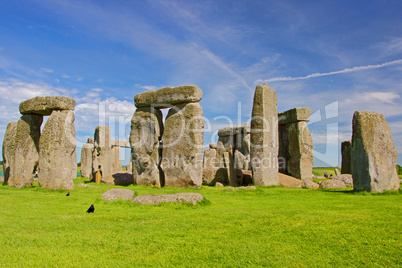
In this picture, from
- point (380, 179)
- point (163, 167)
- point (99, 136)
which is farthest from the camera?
point (99, 136)

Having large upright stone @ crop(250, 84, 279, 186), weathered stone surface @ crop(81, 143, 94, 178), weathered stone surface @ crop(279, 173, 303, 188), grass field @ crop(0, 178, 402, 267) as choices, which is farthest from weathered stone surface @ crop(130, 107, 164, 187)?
weathered stone surface @ crop(81, 143, 94, 178)

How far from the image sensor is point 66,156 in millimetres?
10992

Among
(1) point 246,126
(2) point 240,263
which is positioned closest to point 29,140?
(2) point 240,263

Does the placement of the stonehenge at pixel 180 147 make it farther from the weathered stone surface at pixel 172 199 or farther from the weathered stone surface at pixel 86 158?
the weathered stone surface at pixel 86 158

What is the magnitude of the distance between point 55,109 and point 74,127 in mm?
1074

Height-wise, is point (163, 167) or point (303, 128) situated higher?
point (303, 128)

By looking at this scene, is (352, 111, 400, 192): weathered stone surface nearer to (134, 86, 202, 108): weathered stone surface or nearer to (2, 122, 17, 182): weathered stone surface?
(134, 86, 202, 108): weathered stone surface

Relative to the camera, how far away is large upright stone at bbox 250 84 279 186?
45.0ft

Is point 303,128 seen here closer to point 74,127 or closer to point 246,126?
point 246,126

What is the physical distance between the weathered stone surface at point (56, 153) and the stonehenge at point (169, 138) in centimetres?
411

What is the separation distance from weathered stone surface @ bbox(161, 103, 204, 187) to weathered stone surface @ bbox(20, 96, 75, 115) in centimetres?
436

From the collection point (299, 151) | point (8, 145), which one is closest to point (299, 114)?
point (299, 151)

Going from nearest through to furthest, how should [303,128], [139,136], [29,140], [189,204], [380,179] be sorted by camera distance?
[189,204]
[380,179]
[29,140]
[139,136]
[303,128]

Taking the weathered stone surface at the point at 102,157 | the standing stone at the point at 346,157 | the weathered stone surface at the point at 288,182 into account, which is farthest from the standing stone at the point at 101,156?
the standing stone at the point at 346,157
